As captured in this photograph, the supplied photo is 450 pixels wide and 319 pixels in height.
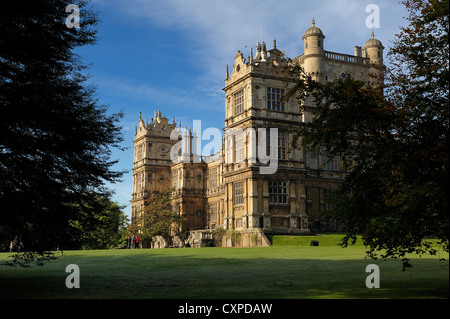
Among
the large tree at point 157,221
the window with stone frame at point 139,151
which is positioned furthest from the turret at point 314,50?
the window with stone frame at point 139,151

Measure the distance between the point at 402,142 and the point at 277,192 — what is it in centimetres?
3756

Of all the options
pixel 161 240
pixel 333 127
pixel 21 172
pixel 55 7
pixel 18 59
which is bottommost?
pixel 161 240

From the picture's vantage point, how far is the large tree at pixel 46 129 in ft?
43.0

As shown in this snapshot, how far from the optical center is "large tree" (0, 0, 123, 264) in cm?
1312

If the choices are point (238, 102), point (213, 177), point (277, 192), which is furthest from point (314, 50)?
point (213, 177)

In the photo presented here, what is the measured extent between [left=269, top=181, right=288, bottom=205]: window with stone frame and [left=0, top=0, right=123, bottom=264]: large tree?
32.8 metres

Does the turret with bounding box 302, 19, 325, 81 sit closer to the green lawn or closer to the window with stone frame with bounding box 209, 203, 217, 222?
the window with stone frame with bounding box 209, 203, 217, 222

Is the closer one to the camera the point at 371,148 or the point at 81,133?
the point at 371,148

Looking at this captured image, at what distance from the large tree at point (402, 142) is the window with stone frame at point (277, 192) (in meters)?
35.3

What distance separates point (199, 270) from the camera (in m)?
17.4

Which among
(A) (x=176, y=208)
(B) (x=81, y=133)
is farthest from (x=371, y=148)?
(A) (x=176, y=208)

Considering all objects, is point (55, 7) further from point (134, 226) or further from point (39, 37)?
point (134, 226)

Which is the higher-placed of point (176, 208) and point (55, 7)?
point (55, 7)

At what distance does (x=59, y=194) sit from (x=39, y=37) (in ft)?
15.2
